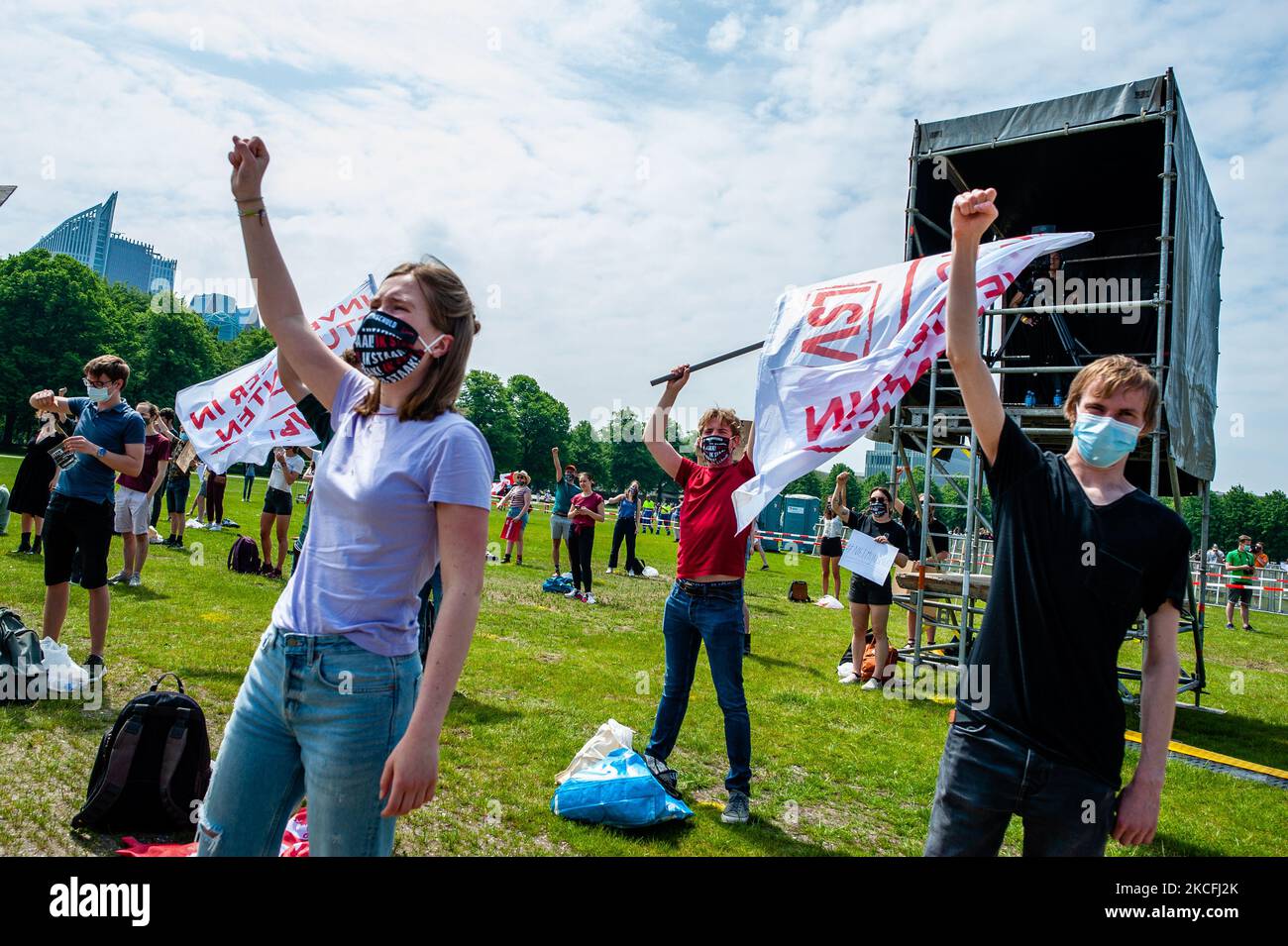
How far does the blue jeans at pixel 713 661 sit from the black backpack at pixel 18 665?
4.29 metres

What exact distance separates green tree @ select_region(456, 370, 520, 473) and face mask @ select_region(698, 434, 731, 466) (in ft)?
262

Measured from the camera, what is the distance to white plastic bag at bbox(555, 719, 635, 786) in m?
4.98

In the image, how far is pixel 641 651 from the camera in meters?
9.98

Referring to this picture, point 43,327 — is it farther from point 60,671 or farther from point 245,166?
point 245,166

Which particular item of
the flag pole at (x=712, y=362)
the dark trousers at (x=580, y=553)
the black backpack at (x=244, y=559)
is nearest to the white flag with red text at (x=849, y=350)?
the flag pole at (x=712, y=362)

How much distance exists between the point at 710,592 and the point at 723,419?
1.19 m

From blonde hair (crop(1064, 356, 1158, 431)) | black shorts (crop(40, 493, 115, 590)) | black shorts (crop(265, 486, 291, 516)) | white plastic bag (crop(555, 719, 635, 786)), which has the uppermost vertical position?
blonde hair (crop(1064, 356, 1158, 431))

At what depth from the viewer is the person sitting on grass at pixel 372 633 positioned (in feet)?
6.48

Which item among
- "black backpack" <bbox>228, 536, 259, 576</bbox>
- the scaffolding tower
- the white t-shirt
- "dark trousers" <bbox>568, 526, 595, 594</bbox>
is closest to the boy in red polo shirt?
the scaffolding tower

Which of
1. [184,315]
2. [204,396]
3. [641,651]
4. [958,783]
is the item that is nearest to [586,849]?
[958,783]

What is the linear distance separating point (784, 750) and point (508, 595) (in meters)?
7.81

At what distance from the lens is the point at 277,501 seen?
42.8 feet

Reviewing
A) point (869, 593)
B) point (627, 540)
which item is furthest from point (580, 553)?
point (869, 593)

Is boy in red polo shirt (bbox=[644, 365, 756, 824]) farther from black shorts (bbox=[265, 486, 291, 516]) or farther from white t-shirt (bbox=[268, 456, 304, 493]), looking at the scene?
black shorts (bbox=[265, 486, 291, 516])
